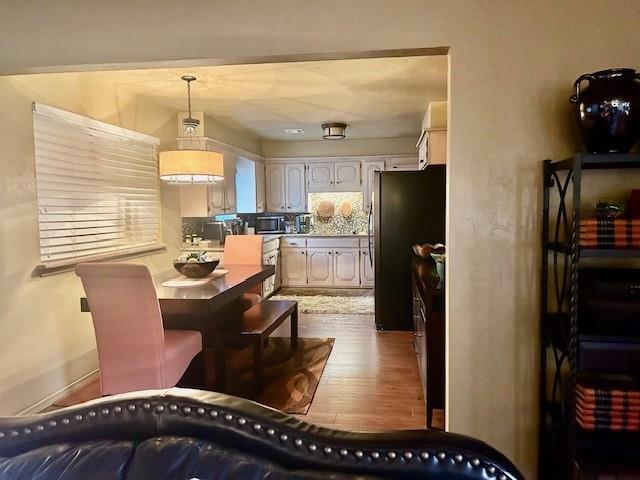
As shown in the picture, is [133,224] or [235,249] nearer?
[133,224]

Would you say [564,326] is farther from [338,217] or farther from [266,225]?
[338,217]

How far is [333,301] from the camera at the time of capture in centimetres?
642

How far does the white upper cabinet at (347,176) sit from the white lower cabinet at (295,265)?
3.88ft

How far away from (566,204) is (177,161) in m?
2.83

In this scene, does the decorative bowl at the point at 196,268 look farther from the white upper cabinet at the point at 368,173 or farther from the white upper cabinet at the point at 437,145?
the white upper cabinet at the point at 368,173

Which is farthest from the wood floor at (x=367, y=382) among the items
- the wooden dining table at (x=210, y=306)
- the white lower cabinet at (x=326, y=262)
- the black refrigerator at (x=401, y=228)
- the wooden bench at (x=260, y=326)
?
the white lower cabinet at (x=326, y=262)

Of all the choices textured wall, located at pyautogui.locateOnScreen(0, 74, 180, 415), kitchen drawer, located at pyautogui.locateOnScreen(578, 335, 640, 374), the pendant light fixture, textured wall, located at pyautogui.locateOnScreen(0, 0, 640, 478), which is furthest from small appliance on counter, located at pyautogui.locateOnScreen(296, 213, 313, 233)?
kitchen drawer, located at pyautogui.locateOnScreen(578, 335, 640, 374)

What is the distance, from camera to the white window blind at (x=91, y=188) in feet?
10.7

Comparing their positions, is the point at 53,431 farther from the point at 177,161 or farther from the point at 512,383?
the point at 177,161

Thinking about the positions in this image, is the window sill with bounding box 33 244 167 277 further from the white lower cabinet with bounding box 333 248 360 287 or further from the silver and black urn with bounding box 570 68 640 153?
the silver and black urn with bounding box 570 68 640 153

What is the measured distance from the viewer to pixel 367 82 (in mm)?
4023

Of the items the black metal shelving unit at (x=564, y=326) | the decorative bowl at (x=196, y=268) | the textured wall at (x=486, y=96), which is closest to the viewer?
the black metal shelving unit at (x=564, y=326)

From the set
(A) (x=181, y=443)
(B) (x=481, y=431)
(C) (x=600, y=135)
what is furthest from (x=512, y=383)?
(A) (x=181, y=443)

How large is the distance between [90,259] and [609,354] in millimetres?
3509
